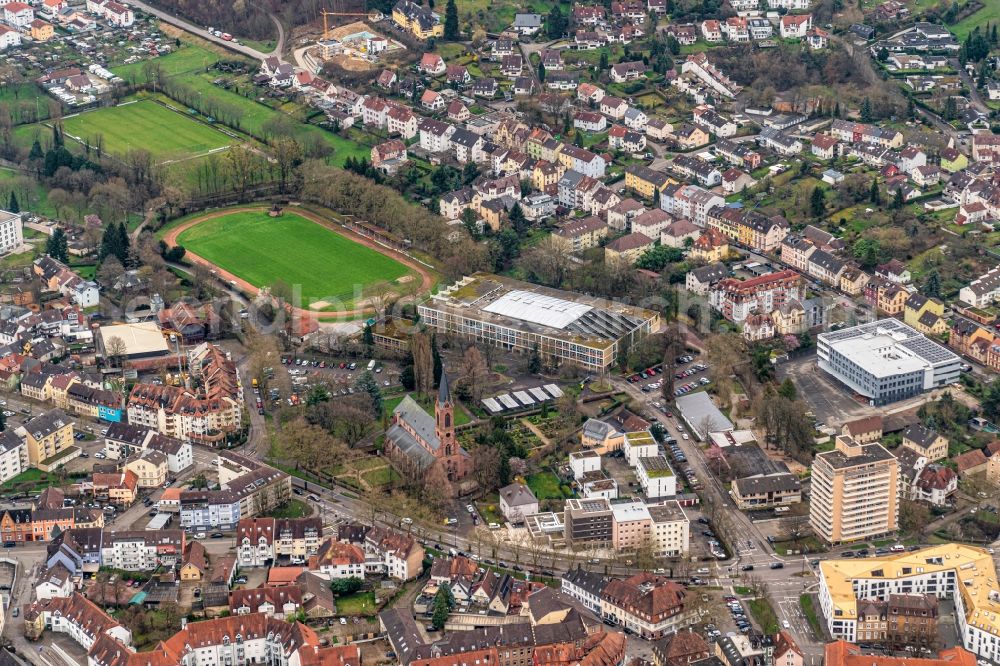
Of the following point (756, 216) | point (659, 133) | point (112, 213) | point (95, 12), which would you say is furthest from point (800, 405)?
point (95, 12)

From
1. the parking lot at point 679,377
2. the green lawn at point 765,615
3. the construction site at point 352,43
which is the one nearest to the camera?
A: the green lawn at point 765,615

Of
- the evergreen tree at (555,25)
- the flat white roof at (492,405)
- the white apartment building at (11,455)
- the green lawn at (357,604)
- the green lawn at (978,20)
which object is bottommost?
the white apartment building at (11,455)

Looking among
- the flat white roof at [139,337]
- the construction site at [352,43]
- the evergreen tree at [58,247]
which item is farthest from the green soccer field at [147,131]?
the flat white roof at [139,337]

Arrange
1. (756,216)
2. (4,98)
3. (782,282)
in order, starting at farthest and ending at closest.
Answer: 1. (4,98)
2. (756,216)
3. (782,282)

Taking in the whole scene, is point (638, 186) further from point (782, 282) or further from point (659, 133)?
point (782, 282)

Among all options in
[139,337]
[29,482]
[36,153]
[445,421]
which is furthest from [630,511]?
[36,153]

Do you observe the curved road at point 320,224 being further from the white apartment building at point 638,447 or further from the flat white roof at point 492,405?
the white apartment building at point 638,447

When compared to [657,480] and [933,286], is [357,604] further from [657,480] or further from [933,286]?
[933,286]
